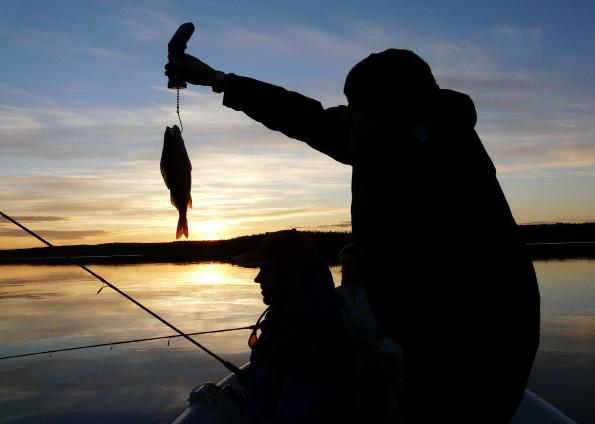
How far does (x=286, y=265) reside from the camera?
2.98 metres

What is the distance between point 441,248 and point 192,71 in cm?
153

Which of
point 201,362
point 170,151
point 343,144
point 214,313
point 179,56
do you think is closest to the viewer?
point 343,144

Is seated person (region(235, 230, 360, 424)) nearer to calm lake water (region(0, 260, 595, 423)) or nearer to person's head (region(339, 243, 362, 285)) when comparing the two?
person's head (region(339, 243, 362, 285))

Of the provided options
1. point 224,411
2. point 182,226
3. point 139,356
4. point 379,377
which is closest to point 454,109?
point 379,377

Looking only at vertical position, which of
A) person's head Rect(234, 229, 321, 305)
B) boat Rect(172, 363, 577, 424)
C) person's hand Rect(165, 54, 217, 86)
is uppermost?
person's hand Rect(165, 54, 217, 86)

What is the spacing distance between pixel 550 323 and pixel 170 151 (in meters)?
15.0

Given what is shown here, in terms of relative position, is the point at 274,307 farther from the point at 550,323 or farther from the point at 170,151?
the point at 550,323

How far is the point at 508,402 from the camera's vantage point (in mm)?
1985

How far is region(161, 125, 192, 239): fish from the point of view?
3.63 meters

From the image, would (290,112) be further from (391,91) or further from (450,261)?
(450,261)

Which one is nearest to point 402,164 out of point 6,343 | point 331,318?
point 331,318

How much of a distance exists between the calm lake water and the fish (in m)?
6.28

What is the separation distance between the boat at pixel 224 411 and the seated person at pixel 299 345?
2823 mm

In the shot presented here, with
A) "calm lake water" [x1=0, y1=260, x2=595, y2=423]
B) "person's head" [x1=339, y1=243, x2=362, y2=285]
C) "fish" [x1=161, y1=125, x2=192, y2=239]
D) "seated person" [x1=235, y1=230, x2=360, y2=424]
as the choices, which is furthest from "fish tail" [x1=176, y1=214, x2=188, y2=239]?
"calm lake water" [x1=0, y1=260, x2=595, y2=423]
